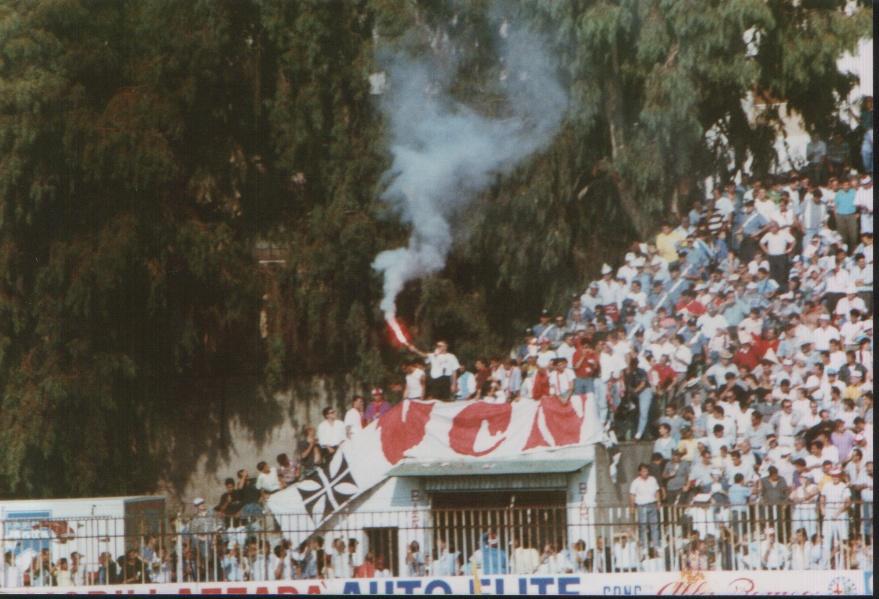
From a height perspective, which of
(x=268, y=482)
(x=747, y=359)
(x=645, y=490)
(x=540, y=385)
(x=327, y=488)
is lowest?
(x=645, y=490)

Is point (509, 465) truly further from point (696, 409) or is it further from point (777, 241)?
point (777, 241)

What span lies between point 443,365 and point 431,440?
127 centimetres

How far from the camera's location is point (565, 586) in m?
16.1

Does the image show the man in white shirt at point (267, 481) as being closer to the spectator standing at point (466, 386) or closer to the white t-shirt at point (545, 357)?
the spectator standing at point (466, 386)

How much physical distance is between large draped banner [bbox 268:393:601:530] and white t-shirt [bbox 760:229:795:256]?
2599mm

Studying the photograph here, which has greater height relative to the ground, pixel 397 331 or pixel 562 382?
pixel 397 331

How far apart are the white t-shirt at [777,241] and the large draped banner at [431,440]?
2599mm

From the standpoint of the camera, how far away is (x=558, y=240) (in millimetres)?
20484

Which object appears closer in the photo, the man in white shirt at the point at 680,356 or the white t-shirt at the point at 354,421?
the man in white shirt at the point at 680,356

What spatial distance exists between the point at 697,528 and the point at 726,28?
251 inches

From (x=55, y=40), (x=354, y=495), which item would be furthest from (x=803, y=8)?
(x=55, y=40)

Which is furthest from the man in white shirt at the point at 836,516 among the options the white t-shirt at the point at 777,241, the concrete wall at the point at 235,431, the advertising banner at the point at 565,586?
the concrete wall at the point at 235,431

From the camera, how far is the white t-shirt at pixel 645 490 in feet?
54.6

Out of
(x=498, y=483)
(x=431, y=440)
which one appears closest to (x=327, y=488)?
(x=431, y=440)
